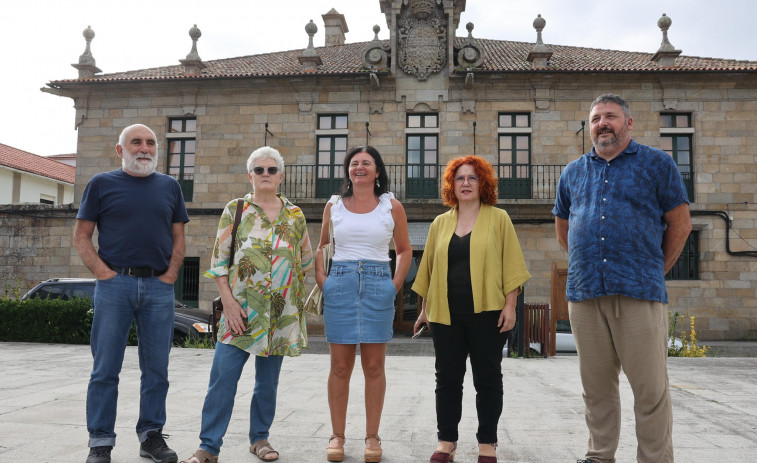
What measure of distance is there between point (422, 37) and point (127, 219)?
594 inches

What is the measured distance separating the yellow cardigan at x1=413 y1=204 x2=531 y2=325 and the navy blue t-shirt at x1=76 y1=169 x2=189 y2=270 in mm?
1578

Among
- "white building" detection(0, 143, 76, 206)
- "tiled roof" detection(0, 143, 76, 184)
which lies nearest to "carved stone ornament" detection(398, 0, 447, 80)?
"white building" detection(0, 143, 76, 206)

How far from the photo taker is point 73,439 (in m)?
3.42

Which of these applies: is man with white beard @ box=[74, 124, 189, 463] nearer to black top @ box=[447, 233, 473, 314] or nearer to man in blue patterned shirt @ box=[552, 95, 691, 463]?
black top @ box=[447, 233, 473, 314]

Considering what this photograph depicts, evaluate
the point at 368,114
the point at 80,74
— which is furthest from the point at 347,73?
the point at 80,74

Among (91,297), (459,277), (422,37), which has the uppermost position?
(422,37)

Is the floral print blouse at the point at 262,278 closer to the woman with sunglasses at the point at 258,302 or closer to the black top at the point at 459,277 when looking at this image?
the woman with sunglasses at the point at 258,302

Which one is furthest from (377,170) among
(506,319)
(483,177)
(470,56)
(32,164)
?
(32,164)

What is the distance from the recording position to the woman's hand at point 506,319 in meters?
3.11

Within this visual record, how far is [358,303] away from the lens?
3275 millimetres

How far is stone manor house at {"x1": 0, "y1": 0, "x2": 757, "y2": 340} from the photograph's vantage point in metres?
15.7

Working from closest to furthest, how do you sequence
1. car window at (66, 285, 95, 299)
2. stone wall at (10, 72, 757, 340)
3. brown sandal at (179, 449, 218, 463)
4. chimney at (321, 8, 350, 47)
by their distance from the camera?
brown sandal at (179, 449, 218, 463) < car window at (66, 285, 95, 299) < stone wall at (10, 72, 757, 340) < chimney at (321, 8, 350, 47)

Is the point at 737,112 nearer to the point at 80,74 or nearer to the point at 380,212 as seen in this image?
the point at 380,212

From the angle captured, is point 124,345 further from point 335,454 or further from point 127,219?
point 335,454
